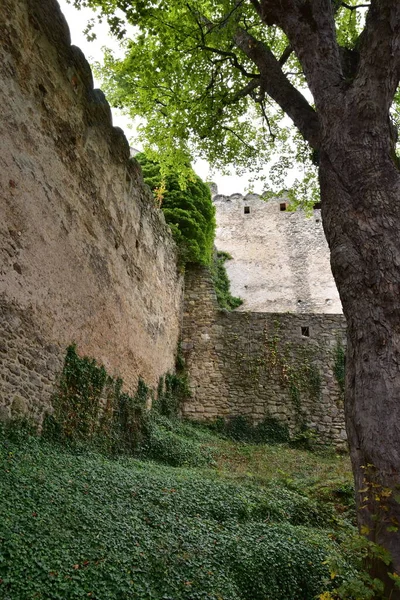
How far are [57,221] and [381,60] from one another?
13.4 feet

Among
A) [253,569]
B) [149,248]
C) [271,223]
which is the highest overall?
A: [271,223]

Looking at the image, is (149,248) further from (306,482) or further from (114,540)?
(114,540)

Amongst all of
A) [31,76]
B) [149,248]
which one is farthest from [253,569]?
[149,248]

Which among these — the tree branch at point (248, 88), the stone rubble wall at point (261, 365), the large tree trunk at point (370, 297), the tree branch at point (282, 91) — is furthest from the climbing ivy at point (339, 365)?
the large tree trunk at point (370, 297)

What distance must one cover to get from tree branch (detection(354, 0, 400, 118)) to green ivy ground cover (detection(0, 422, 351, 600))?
4312 millimetres

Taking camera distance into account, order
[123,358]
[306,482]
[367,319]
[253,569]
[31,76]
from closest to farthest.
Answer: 1. [367,319]
2. [253,569]
3. [31,76]
4. [306,482]
5. [123,358]

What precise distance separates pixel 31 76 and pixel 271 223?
16998mm

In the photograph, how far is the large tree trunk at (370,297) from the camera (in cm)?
286

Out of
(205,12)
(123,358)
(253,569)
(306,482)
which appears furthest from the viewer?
(205,12)

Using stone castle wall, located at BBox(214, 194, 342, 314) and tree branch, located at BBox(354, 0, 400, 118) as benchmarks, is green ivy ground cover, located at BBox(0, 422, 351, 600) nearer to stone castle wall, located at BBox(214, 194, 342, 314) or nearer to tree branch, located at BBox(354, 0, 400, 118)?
tree branch, located at BBox(354, 0, 400, 118)

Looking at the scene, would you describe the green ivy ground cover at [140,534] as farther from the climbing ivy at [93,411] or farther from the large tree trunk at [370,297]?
the large tree trunk at [370,297]

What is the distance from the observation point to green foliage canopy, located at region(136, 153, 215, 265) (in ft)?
36.5

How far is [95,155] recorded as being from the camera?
6.80m

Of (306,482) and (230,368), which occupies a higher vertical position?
(230,368)
